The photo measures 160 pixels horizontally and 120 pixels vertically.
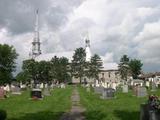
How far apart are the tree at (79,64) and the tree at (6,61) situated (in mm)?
91056

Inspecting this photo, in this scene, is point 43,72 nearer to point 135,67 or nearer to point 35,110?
point 135,67

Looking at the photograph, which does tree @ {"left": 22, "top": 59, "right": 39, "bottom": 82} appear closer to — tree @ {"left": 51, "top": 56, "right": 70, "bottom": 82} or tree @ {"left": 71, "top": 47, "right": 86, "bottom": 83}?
tree @ {"left": 51, "top": 56, "right": 70, "bottom": 82}

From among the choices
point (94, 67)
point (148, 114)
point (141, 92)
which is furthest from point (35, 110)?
point (94, 67)

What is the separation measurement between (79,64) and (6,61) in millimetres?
96462

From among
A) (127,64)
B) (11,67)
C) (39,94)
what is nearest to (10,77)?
→ (11,67)

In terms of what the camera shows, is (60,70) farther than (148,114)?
Yes

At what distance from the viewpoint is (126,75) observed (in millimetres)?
163375

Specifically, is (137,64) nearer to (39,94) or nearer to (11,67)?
(11,67)

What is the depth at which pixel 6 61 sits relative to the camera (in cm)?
9506

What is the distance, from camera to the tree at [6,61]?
311 ft

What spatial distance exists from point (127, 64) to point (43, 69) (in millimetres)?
34483

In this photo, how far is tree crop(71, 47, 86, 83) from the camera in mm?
188750

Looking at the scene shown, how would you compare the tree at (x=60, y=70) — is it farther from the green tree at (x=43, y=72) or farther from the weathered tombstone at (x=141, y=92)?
the weathered tombstone at (x=141, y=92)

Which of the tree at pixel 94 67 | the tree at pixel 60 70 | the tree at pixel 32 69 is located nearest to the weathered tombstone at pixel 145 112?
the tree at pixel 32 69
